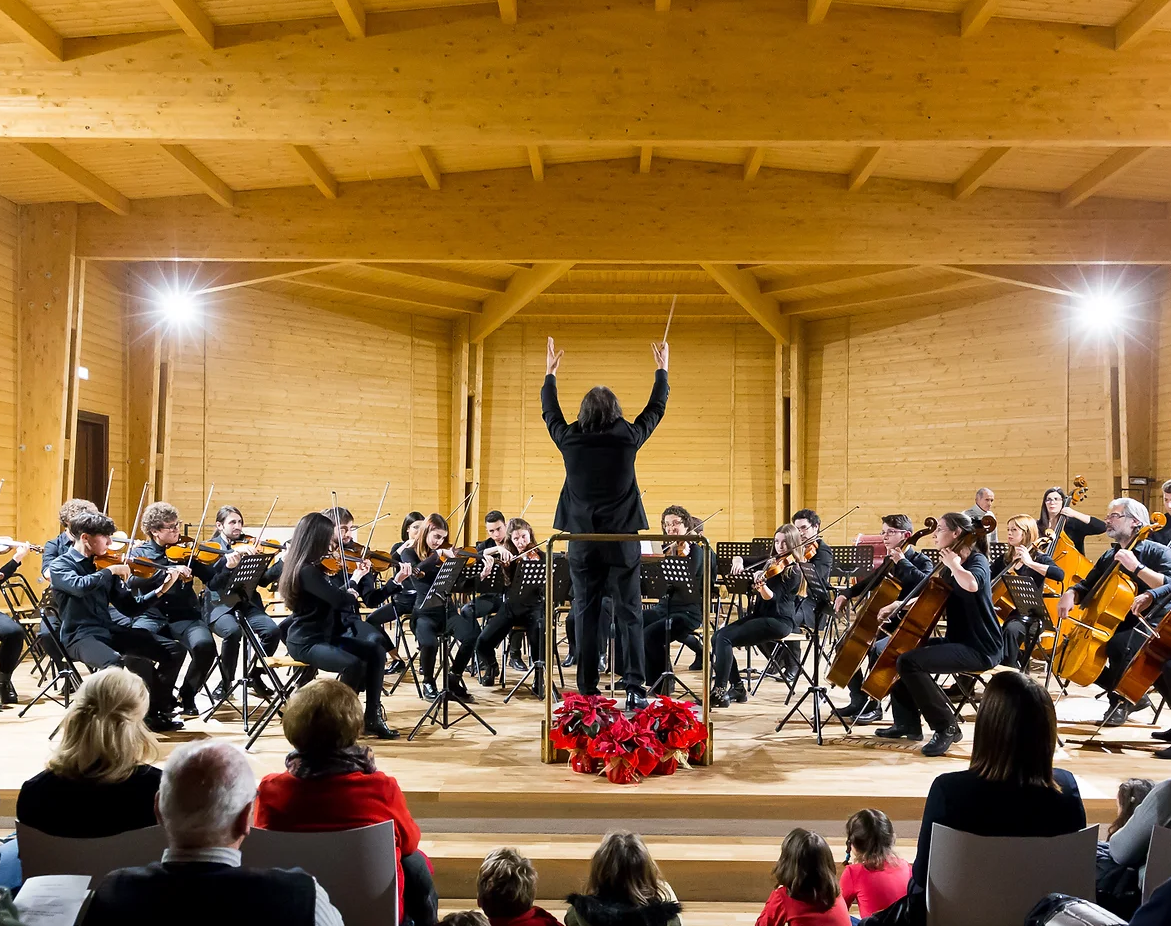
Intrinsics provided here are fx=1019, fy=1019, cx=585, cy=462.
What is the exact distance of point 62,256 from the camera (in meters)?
9.46

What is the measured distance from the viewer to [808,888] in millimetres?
2711

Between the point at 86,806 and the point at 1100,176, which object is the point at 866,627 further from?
the point at 1100,176

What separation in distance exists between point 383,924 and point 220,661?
419 cm

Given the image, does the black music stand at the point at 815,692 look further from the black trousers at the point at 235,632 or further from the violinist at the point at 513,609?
the black trousers at the point at 235,632

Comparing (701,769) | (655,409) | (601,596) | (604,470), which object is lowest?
(701,769)

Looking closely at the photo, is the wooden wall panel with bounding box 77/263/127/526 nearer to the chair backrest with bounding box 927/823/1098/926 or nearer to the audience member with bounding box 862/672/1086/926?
the audience member with bounding box 862/672/1086/926

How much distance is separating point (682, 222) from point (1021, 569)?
4.16 m

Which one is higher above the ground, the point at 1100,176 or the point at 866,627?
the point at 1100,176

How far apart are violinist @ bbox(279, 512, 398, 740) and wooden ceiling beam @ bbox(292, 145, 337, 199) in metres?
4.07

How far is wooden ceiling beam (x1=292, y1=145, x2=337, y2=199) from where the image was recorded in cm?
826

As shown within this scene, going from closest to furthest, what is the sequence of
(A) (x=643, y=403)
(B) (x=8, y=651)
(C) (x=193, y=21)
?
(C) (x=193, y=21) → (B) (x=8, y=651) → (A) (x=643, y=403)

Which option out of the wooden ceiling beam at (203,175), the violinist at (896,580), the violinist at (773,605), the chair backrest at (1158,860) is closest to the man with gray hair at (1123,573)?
the violinist at (896,580)

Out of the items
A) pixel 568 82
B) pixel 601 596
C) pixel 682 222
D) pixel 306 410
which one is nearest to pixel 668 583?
pixel 601 596

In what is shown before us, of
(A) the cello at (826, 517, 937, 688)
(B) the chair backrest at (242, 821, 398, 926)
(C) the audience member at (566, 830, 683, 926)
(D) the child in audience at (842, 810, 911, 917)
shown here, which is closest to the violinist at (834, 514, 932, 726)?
(A) the cello at (826, 517, 937, 688)
